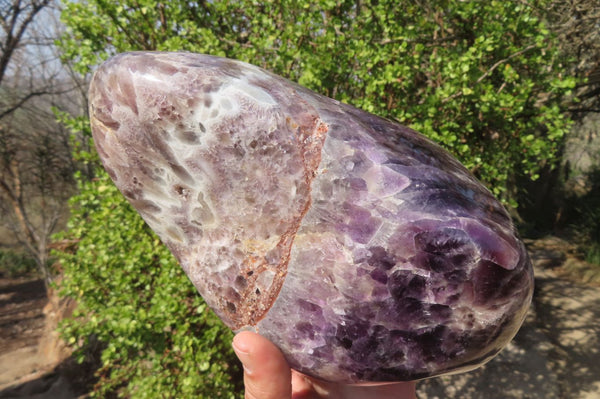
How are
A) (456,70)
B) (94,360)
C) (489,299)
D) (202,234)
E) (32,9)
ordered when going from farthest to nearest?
1. (32,9)
2. (94,360)
3. (456,70)
4. (202,234)
5. (489,299)

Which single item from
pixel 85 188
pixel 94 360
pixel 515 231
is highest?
pixel 515 231

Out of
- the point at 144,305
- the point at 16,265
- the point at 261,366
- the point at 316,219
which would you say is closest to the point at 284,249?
the point at 316,219

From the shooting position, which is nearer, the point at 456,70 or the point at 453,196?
the point at 453,196

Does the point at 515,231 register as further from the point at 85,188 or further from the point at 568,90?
the point at 85,188

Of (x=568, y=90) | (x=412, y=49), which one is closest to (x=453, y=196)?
(x=412, y=49)

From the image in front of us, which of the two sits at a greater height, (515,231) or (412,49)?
(412,49)

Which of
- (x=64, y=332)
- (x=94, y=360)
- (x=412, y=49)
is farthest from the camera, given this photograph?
(x=94, y=360)
